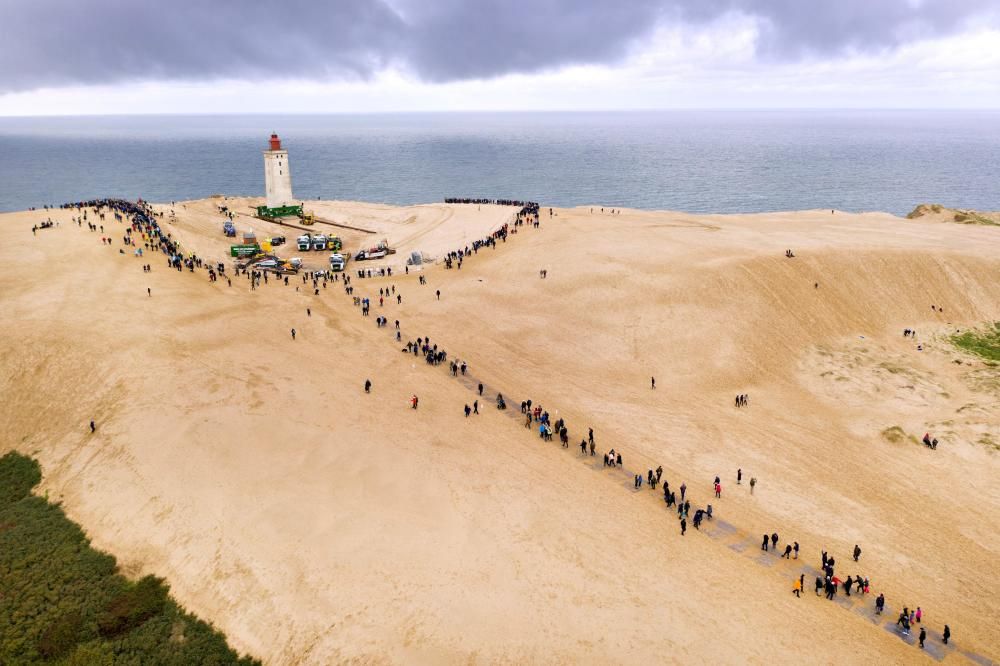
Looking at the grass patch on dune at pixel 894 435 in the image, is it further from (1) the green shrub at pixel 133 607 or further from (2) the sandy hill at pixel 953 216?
(2) the sandy hill at pixel 953 216

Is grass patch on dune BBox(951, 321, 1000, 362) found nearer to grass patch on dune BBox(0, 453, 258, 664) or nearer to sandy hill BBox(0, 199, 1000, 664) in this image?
sandy hill BBox(0, 199, 1000, 664)

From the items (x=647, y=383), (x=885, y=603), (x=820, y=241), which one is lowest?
(x=885, y=603)

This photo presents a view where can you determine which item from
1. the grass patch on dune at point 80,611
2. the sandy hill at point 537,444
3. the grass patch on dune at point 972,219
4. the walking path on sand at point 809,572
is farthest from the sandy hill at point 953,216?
the grass patch on dune at point 80,611

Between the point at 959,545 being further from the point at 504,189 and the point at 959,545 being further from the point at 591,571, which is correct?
the point at 504,189

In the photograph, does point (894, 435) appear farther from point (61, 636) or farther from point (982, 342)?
point (61, 636)

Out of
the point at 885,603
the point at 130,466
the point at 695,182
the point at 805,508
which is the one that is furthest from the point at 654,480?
the point at 695,182
